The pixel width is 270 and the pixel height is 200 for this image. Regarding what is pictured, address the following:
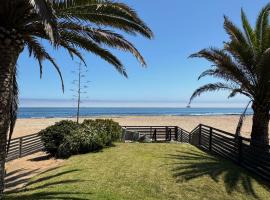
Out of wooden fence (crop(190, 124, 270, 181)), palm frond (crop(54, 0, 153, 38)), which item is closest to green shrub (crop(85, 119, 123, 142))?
wooden fence (crop(190, 124, 270, 181))

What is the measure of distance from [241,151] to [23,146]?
11072 millimetres

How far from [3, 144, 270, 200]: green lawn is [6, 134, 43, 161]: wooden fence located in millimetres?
4450

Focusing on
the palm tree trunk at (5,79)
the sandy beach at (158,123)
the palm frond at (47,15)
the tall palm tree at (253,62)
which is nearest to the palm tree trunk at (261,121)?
the tall palm tree at (253,62)

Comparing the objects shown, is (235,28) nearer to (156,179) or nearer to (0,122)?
(156,179)

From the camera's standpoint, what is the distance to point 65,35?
401 inches

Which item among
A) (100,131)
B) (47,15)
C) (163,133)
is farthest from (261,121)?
(163,133)

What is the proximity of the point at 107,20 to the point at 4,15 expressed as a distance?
2490 mm

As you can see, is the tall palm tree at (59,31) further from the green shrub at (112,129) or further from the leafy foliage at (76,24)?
the green shrub at (112,129)

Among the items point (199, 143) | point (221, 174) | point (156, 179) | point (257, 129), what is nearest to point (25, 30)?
point (156, 179)

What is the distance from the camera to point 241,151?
46.6ft

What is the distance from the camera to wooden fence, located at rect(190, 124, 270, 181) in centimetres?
1257

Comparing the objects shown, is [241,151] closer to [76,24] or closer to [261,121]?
[261,121]

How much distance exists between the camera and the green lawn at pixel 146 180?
9.84m

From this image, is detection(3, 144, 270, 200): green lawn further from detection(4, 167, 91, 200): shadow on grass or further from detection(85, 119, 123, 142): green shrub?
detection(85, 119, 123, 142): green shrub
